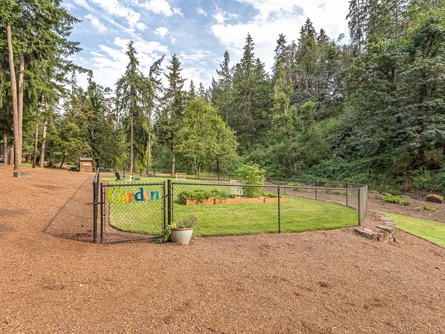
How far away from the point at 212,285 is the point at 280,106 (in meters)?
23.3

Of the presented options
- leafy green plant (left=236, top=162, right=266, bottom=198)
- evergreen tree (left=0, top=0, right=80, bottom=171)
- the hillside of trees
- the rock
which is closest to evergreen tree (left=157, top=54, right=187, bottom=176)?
the hillside of trees

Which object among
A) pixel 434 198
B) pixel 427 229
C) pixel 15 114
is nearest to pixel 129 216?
pixel 427 229

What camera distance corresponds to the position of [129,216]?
6891mm

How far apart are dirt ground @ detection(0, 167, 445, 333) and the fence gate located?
50cm

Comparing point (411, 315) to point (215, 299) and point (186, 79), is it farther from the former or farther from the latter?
point (186, 79)

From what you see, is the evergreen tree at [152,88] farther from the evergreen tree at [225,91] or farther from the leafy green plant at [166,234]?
the leafy green plant at [166,234]

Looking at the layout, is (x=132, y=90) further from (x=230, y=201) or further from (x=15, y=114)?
(x=230, y=201)

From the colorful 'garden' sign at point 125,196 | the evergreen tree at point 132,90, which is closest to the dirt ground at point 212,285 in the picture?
the colorful 'garden' sign at point 125,196

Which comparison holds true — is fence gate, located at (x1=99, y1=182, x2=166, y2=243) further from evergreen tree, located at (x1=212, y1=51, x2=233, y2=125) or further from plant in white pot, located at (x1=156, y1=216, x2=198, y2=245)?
evergreen tree, located at (x1=212, y1=51, x2=233, y2=125)

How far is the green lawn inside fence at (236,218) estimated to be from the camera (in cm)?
569

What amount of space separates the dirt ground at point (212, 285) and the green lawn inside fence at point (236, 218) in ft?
2.55

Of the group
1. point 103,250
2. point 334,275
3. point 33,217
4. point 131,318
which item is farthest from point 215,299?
point 33,217

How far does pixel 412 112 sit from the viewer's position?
1539 centimetres

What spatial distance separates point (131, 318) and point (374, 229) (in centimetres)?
674
